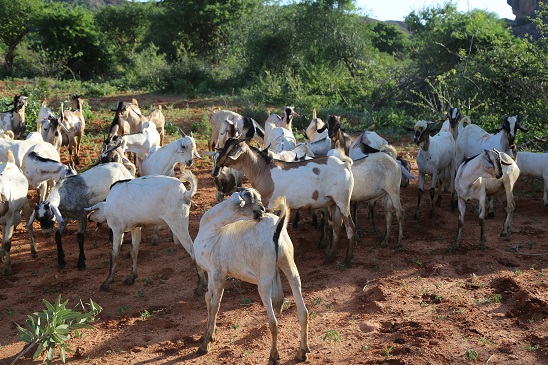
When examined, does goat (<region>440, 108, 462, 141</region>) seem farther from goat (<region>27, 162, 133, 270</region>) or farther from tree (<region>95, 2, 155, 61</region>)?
tree (<region>95, 2, 155, 61</region>)

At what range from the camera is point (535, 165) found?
12133 millimetres

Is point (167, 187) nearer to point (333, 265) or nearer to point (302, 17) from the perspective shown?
point (333, 265)

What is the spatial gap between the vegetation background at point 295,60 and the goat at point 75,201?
908cm

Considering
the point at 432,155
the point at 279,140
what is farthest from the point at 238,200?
the point at 432,155

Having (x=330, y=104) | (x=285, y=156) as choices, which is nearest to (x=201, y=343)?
(x=285, y=156)

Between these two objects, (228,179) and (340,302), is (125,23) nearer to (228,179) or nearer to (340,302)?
(228,179)

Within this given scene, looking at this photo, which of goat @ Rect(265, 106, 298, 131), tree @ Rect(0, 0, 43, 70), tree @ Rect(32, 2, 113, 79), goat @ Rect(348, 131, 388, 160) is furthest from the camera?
tree @ Rect(0, 0, 43, 70)

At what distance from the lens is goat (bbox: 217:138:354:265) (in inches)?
350

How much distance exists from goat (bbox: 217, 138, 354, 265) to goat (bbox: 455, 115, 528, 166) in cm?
442

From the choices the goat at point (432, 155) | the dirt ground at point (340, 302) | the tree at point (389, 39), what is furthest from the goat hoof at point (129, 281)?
the tree at point (389, 39)

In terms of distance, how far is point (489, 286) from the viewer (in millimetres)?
8211

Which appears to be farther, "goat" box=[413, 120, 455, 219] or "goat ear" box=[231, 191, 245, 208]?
→ "goat" box=[413, 120, 455, 219]

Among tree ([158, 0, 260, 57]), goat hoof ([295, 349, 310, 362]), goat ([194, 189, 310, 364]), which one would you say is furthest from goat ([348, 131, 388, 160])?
tree ([158, 0, 260, 57])

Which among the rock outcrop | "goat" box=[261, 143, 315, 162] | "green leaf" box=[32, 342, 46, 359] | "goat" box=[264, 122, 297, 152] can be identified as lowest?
"green leaf" box=[32, 342, 46, 359]
